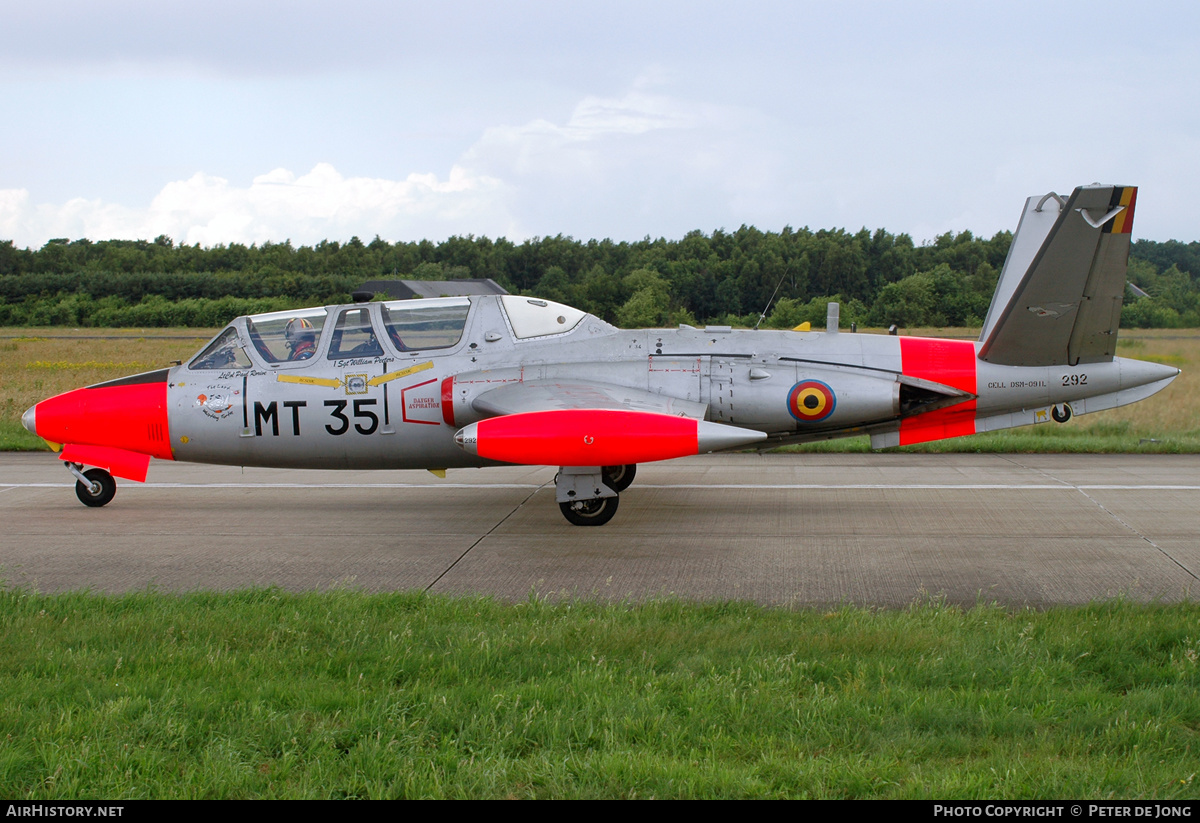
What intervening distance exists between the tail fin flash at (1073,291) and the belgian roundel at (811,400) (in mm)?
1912

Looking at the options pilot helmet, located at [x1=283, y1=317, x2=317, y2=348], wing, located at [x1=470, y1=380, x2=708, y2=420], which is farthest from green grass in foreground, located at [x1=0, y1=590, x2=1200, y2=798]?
pilot helmet, located at [x1=283, y1=317, x2=317, y2=348]

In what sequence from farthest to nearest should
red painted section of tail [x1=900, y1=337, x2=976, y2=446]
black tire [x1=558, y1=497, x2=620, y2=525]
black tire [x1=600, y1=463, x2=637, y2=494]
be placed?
1. black tire [x1=600, y1=463, x2=637, y2=494]
2. red painted section of tail [x1=900, y1=337, x2=976, y2=446]
3. black tire [x1=558, y1=497, x2=620, y2=525]

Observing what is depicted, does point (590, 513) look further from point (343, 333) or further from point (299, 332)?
point (299, 332)

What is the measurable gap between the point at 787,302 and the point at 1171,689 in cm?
1320

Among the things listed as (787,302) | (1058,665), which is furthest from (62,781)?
(787,302)

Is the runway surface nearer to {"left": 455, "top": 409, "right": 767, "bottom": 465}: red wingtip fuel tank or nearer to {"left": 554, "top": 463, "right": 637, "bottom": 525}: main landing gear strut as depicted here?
{"left": 554, "top": 463, "right": 637, "bottom": 525}: main landing gear strut

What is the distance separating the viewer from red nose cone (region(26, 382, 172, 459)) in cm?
1120

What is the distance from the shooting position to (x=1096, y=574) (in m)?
8.14

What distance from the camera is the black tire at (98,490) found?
11727 millimetres

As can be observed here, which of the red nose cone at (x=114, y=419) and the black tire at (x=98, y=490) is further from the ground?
the red nose cone at (x=114, y=419)

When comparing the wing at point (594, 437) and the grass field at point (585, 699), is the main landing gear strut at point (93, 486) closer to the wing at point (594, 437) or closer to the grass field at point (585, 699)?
the grass field at point (585, 699)

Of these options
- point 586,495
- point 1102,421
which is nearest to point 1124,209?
point 586,495

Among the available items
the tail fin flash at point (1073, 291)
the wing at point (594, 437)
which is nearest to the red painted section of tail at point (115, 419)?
the wing at point (594, 437)

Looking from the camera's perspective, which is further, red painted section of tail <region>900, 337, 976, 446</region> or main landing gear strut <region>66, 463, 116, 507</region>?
main landing gear strut <region>66, 463, 116, 507</region>
